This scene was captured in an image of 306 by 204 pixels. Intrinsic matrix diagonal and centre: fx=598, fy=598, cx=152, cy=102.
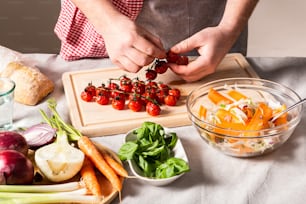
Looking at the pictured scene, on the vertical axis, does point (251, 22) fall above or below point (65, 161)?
below

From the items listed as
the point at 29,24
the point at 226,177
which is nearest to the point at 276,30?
the point at 29,24

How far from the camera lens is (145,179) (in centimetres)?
121

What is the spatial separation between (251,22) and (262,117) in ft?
6.73

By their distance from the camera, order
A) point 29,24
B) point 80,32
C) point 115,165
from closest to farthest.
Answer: point 115,165 < point 80,32 < point 29,24

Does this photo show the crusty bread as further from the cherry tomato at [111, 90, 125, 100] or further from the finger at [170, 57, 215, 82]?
the finger at [170, 57, 215, 82]

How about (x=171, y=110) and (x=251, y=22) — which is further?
(x=251, y=22)

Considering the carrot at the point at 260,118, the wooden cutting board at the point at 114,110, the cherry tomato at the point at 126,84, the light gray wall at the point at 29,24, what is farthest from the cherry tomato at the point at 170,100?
the light gray wall at the point at 29,24

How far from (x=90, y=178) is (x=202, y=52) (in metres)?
0.55

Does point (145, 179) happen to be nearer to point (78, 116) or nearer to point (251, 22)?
point (78, 116)

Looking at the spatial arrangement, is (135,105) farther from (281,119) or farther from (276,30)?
(276,30)

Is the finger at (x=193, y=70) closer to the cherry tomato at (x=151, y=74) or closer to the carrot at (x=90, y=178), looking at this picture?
the cherry tomato at (x=151, y=74)

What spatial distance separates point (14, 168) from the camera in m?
1.15

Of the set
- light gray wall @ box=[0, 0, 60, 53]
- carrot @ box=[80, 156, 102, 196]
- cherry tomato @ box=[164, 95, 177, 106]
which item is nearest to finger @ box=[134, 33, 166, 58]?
cherry tomato @ box=[164, 95, 177, 106]

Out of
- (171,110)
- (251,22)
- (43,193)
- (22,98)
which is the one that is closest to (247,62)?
(171,110)
